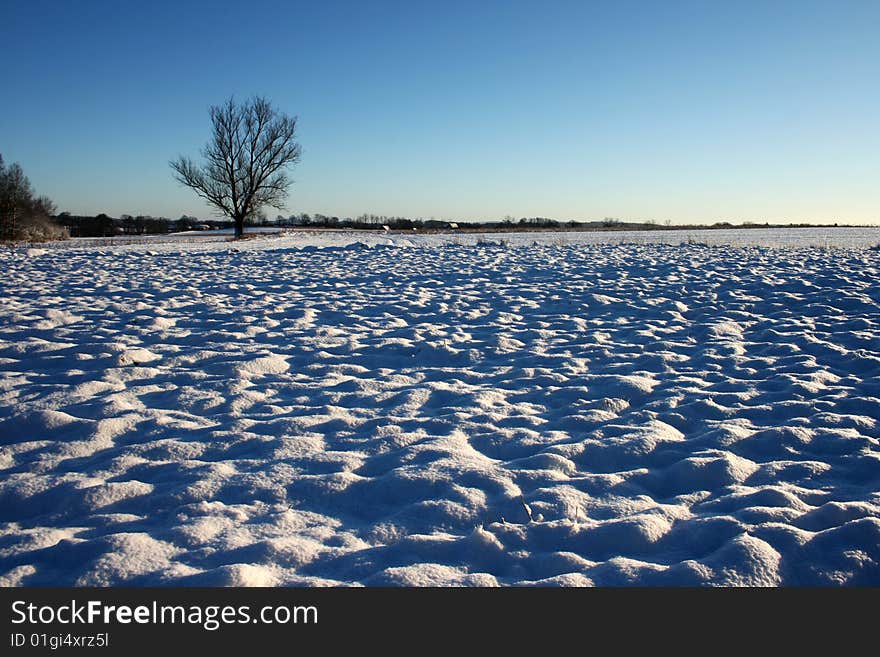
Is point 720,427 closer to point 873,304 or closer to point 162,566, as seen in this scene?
point 162,566

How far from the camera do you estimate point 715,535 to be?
7.43ft

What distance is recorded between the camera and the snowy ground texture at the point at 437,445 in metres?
2.12

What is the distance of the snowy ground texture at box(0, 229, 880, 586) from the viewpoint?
2.12 metres

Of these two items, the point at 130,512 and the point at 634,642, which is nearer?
the point at 634,642

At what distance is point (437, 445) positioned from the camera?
3.14 m

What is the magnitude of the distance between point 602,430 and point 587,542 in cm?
125

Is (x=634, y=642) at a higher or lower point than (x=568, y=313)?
lower

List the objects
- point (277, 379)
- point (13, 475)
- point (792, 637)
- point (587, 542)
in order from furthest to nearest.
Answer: point (277, 379) → point (13, 475) → point (587, 542) → point (792, 637)

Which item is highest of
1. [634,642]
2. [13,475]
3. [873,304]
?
[873,304]

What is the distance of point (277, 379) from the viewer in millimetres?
4340

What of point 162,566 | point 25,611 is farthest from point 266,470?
point 25,611

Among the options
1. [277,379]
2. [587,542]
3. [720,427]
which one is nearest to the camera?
[587,542]

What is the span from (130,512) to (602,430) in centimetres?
271

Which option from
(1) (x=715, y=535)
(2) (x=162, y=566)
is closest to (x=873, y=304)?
(1) (x=715, y=535)
